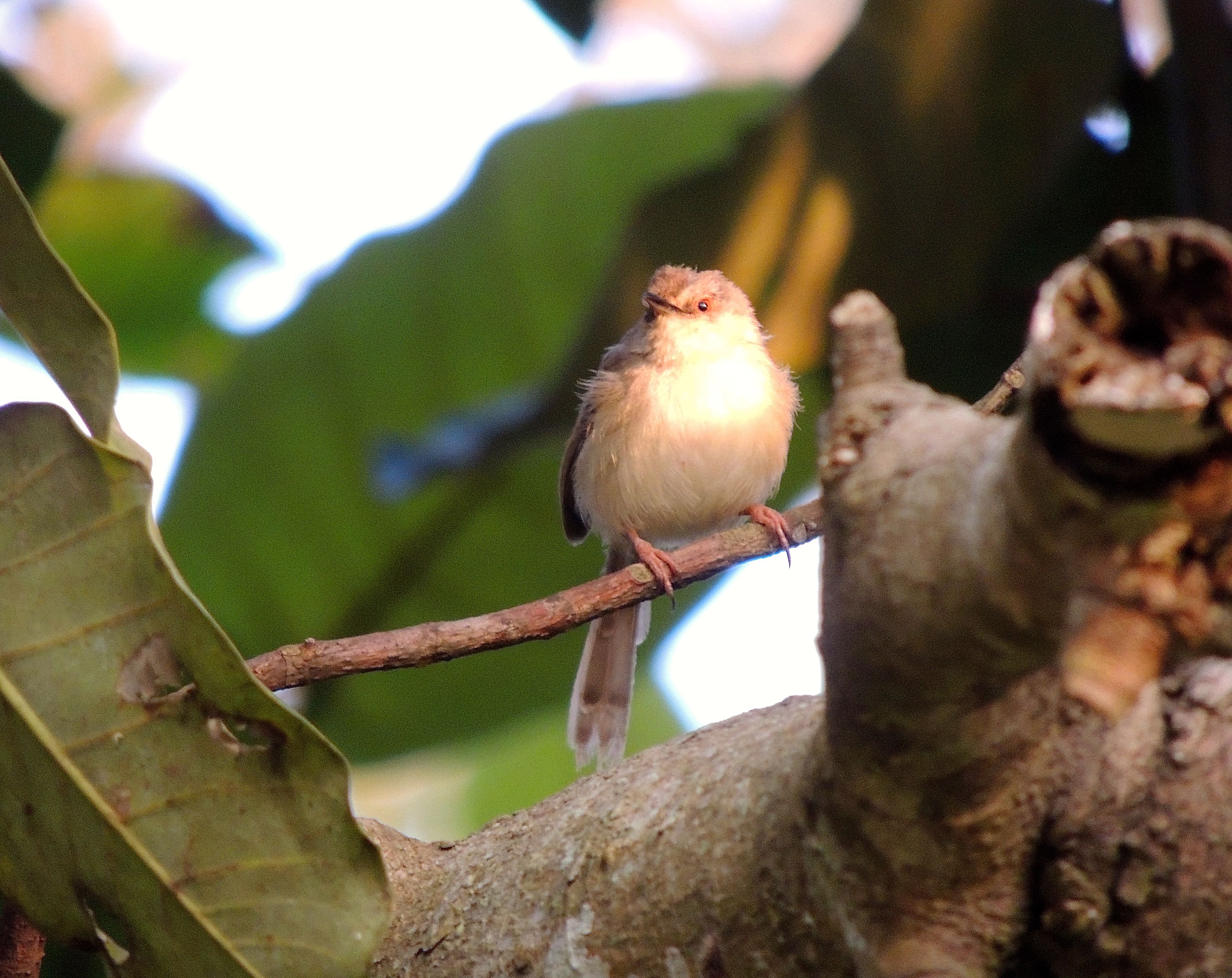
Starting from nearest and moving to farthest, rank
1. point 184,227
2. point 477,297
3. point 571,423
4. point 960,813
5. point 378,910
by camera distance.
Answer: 1. point 960,813
2. point 378,910
3. point 571,423
4. point 477,297
5. point 184,227

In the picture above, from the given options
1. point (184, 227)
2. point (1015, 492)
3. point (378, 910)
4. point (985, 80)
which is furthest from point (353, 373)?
point (1015, 492)

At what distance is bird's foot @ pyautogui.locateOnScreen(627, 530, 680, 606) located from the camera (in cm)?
323

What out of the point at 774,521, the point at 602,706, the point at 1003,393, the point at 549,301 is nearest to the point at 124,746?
the point at 1003,393

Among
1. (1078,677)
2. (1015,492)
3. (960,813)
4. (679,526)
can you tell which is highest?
(1015,492)

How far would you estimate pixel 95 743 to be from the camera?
2031mm

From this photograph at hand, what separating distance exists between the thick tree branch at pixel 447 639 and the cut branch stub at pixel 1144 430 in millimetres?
1221

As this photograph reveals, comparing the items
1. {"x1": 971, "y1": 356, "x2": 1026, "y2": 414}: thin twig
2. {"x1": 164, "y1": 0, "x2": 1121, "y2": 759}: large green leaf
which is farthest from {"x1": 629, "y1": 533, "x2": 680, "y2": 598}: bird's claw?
{"x1": 971, "y1": 356, "x2": 1026, "y2": 414}: thin twig

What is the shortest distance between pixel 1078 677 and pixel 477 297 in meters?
3.05

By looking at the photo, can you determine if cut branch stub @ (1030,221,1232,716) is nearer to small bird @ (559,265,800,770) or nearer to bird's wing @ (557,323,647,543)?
small bird @ (559,265,800,770)

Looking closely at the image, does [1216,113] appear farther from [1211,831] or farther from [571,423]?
[1211,831]

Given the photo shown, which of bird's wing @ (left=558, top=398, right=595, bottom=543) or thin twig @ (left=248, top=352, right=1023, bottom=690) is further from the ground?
thin twig @ (left=248, top=352, right=1023, bottom=690)

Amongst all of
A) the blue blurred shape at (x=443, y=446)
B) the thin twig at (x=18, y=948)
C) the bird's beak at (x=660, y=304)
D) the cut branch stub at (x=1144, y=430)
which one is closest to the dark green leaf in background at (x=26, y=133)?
the blue blurred shape at (x=443, y=446)

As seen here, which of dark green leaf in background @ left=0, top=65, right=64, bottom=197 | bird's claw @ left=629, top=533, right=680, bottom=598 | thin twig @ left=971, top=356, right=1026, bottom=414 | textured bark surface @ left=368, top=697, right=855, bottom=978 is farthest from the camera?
dark green leaf in background @ left=0, top=65, right=64, bottom=197

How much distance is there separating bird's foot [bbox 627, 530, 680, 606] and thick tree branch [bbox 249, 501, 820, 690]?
0.89 feet
